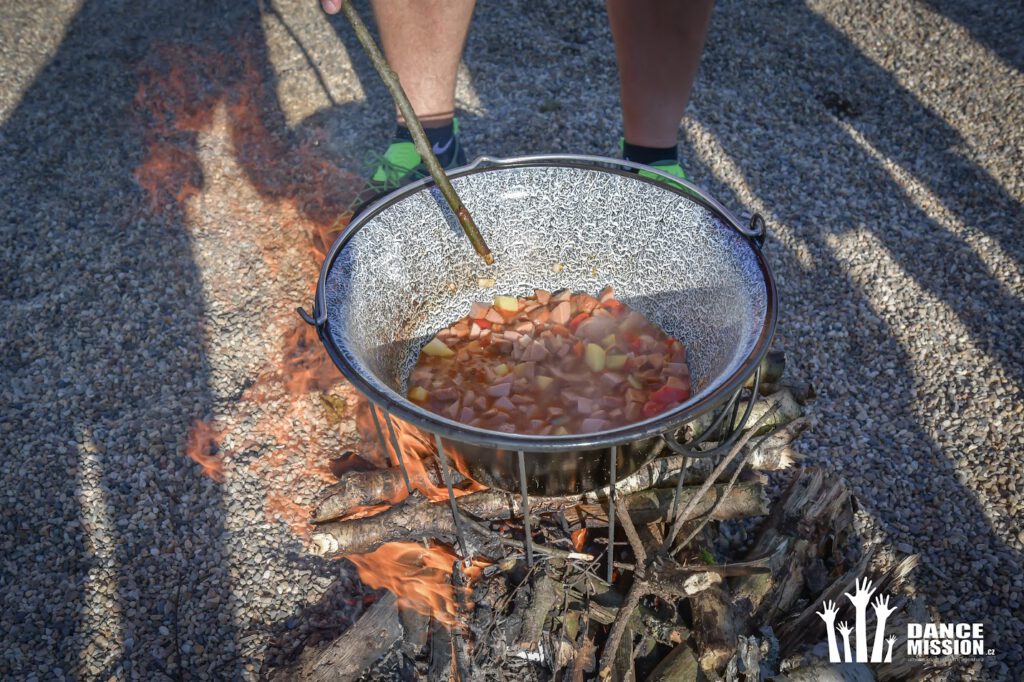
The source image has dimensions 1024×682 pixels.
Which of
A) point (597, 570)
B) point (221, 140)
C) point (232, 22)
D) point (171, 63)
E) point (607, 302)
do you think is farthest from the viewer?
point (232, 22)

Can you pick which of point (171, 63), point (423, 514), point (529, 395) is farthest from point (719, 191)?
point (171, 63)

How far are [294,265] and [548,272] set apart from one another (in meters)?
1.43

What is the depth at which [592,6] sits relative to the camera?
536 cm

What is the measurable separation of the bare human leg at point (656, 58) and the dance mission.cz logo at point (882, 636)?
1987 millimetres

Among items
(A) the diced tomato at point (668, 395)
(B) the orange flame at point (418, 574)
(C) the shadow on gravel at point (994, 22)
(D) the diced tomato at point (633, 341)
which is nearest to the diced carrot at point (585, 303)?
(D) the diced tomato at point (633, 341)

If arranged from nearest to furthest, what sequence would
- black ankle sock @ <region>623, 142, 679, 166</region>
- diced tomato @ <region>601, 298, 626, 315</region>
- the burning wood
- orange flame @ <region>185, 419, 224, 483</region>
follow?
1. the burning wood
2. diced tomato @ <region>601, 298, 626, 315</region>
3. orange flame @ <region>185, 419, 224, 483</region>
4. black ankle sock @ <region>623, 142, 679, 166</region>

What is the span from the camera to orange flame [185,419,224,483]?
8.73 ft

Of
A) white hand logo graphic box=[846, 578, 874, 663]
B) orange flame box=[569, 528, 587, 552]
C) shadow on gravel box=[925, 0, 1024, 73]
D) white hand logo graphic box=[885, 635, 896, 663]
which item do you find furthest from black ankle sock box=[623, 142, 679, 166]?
shadow on gravel box=[925, 0, 1024, 73]

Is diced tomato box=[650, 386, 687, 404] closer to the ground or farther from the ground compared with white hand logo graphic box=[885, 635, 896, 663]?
farther from the ground

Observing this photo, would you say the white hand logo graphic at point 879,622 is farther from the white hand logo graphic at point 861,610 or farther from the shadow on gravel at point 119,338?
the shadow on gravel at point 119,338

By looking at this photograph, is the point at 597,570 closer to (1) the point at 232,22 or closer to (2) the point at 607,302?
(2) the point at 607,302

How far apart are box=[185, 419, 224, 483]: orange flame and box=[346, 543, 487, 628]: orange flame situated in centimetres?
67

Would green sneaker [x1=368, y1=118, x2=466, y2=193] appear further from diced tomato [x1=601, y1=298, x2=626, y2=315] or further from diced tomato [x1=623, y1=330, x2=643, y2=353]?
diced tomato [x1=623, y1=330, x2=643, y2=353]

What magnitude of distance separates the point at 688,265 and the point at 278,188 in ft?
8.06
